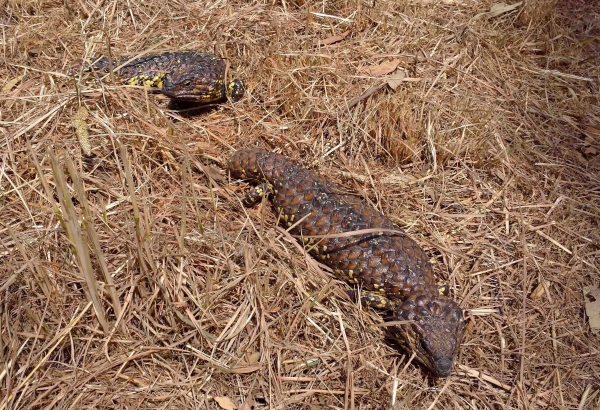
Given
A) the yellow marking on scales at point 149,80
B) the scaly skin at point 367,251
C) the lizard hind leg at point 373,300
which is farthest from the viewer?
the yellow marking on scales at point 149,80

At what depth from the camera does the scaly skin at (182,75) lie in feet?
13.9

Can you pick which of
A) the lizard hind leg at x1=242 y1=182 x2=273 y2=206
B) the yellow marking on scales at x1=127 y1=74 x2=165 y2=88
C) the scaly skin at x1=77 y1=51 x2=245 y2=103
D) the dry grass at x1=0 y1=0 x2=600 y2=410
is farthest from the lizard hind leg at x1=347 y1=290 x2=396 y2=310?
the yellow marking on scales at x1=127 y1=74 x2=165 y2=88

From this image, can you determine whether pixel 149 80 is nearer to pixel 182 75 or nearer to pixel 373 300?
pixel 182 75

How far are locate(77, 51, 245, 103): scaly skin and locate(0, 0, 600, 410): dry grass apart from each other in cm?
15

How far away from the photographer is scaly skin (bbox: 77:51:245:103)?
13.9 ft

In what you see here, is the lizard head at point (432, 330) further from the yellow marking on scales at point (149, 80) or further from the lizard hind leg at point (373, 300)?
the yellow marking on scales at point (149, 80)

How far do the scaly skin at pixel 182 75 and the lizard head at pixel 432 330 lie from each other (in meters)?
2.41

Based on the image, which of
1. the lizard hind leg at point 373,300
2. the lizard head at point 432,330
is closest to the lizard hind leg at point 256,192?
the lizard hind leg at point 373,300

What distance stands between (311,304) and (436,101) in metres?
2.20

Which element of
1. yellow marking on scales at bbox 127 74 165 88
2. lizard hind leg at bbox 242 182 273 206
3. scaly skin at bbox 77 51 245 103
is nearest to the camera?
lizard hind leg at bbox 242 182 273 206

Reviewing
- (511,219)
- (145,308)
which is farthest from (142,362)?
(511,219)

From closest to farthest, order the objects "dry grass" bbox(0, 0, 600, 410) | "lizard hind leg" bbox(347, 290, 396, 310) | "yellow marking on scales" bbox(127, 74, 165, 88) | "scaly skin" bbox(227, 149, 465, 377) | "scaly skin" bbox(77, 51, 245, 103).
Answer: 1. "dry grass" bbox(0, 0, 600, 410)
2. "scaly skin" bbox(227, 149, 465, 377)
3. "lizard hind leg" bbox(347, 290, 396, 310)
4. "scaly skin" bbox(77, 51, 245, 103)
5. "yellow marking on scales" bbox(127, 74, 165, 88)

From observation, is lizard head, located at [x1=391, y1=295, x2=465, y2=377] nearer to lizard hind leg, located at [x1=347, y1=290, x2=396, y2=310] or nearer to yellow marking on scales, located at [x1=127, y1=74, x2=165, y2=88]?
lizard hind leg, located at [x1=347, y1=290, x2=396, y2=310]

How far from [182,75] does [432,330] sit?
9.43 ft
